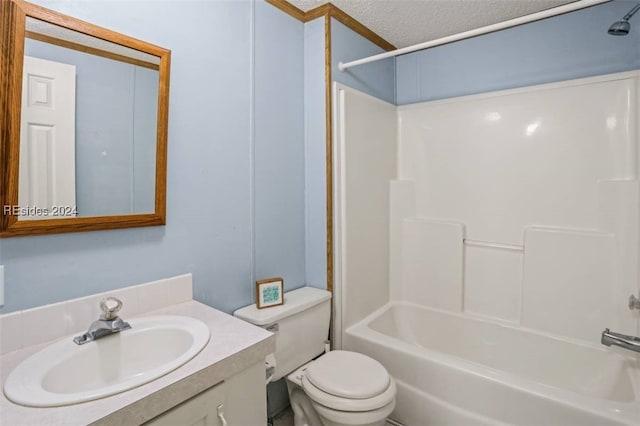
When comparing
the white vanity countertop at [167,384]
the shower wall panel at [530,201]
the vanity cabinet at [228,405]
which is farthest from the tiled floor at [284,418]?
the shower wall panel at [530,201]

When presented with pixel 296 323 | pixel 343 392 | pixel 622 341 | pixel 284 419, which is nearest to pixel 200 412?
pixel 343 392

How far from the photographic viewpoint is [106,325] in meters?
1.12

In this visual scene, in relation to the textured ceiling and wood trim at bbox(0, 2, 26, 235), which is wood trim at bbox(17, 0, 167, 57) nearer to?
wood trim at bbox(0, 2, 26, 235)

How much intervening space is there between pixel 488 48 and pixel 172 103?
2046 mm

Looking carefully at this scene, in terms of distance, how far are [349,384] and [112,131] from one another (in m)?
1.42

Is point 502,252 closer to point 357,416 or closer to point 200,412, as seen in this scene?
point 357,416

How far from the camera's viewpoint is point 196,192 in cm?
153

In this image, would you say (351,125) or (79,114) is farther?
(351,125)

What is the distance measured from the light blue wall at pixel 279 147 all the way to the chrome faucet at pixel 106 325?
0.76 m

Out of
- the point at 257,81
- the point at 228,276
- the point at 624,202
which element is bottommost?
the point at 228,276

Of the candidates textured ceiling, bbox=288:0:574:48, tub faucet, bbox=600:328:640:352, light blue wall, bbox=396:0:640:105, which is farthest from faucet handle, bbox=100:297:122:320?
light blue wall, bbox=396:0:640:105

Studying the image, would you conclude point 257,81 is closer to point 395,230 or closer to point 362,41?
point 362,41

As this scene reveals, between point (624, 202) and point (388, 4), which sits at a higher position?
point (388, 4)

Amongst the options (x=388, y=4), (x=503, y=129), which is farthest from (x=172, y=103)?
(x=503, y=129)
